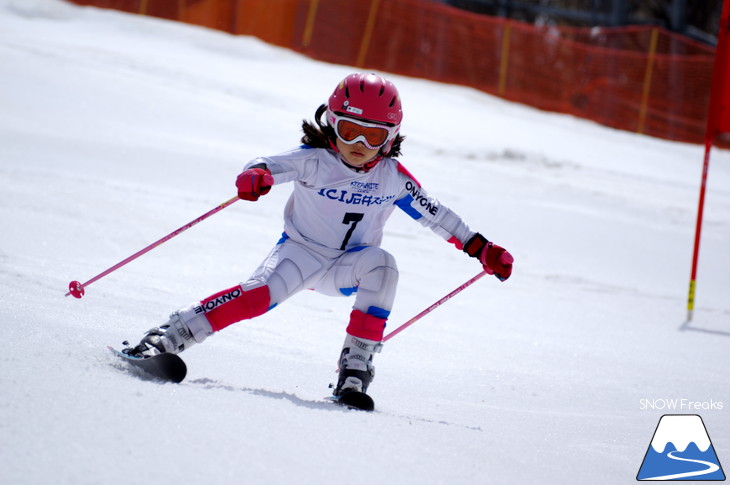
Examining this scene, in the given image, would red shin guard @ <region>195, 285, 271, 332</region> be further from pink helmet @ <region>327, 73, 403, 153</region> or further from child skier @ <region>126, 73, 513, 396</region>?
pink helmet @ <region>327, 73, 403, 153</region>

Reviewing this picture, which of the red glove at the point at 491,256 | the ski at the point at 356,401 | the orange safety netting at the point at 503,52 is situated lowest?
the ski at the point at 356,401

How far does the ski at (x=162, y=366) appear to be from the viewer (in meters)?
3.21

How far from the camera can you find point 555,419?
4.17 metres

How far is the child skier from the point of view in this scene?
3496 mm

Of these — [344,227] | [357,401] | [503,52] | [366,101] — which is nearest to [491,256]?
[344,227]

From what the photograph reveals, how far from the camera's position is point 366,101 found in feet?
12.2

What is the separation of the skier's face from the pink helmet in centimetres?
12

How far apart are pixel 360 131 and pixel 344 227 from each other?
45cm

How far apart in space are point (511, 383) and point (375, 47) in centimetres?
1293

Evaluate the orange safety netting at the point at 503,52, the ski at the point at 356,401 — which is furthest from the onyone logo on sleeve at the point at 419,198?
the orange safety netting at the point at 503,52

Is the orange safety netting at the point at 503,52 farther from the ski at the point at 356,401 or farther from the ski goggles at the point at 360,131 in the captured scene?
the ski at the point at 356,401

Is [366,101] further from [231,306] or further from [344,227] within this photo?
[231,306]

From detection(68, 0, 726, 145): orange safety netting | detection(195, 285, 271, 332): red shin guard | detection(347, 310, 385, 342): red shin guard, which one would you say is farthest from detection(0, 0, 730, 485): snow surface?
detection(68, 0, 726, 145): orange safety netting

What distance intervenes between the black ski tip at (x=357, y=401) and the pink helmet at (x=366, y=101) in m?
1.19
